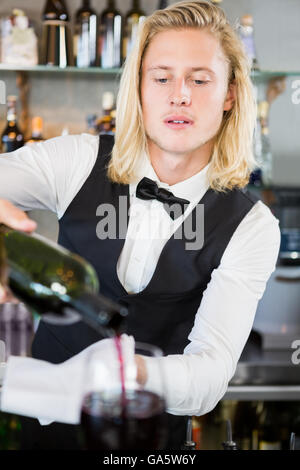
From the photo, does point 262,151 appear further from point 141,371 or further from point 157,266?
point 141,371

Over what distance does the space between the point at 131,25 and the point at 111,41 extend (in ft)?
0.37

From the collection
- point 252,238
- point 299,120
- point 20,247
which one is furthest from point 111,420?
point 299,120

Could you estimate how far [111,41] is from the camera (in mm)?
2514

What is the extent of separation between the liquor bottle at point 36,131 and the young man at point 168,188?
0.99 meters

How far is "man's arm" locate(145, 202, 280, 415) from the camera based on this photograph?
1105 mm

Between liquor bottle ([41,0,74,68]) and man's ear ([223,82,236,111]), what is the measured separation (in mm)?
1151

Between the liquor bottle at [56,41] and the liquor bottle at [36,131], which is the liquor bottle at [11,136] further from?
the liquor bottle at [56,41]

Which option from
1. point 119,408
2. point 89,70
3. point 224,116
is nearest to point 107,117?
point 89,70

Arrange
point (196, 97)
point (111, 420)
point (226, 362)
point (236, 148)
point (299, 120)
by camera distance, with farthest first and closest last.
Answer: point (299, 120) < point (236, 148) < point (196, 97) < point (226, 362) < point (111, 420)

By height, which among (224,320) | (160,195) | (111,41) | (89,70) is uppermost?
(111,41)

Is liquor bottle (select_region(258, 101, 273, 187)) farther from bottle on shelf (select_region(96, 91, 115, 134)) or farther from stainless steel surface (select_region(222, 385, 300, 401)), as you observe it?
stainless steel surface (select_region(222, 385, 300, 401))

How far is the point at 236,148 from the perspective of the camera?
5.13ft
